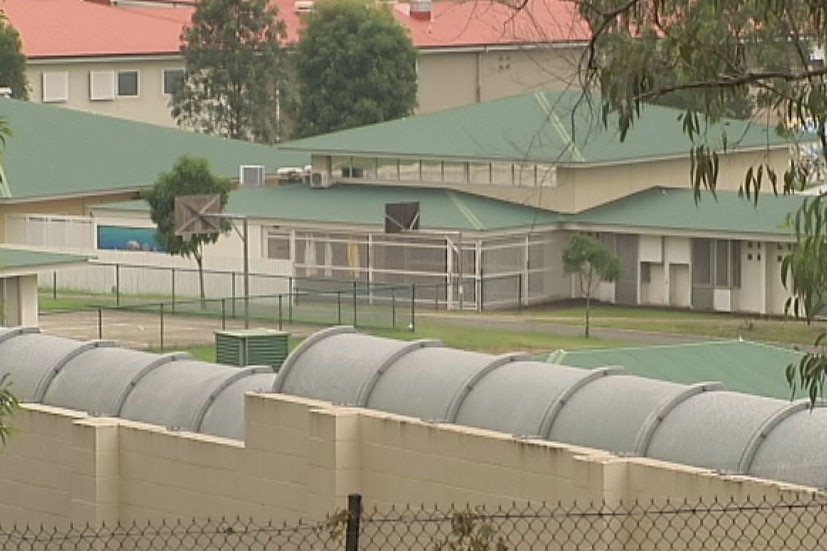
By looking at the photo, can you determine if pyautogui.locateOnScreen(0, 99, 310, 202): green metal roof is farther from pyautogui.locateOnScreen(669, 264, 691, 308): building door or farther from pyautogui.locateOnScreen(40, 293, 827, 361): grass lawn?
pyautogui.locateOnScreen(669, 264, 691, 308): building door

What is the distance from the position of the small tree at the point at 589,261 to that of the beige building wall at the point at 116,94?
34770 millimetres

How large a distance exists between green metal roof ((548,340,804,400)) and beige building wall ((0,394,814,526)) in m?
8.97

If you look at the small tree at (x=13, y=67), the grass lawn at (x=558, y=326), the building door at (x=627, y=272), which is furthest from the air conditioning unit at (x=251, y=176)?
the small tree at (x=13, y=67)

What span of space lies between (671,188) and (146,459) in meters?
47.4

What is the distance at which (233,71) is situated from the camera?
9312 cm

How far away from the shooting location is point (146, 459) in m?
23.4

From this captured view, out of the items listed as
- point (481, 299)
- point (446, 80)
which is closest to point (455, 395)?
point (481, 299)

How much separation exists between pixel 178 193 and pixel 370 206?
544 centimetres

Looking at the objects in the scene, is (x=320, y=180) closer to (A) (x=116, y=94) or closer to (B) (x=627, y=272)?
(B) (x=627, y=272)

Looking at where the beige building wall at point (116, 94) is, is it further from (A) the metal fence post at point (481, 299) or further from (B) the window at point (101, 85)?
(A) the metal fence post at point (481, 299)

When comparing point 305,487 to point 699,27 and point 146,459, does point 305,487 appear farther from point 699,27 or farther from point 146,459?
point 699,27

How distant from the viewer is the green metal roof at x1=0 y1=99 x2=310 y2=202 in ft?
237

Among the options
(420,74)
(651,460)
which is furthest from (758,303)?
(651,460)

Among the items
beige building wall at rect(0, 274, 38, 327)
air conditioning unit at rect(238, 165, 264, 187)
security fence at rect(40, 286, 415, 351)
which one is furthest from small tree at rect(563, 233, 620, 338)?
beige building wall at rect(0, 274, 38, 327)
